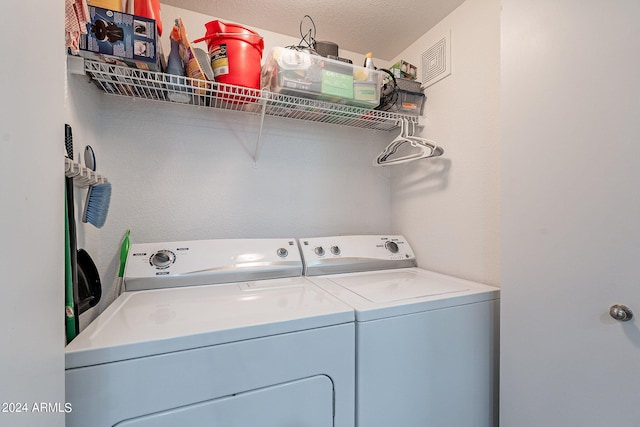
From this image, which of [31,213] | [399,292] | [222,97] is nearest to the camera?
[31,213]

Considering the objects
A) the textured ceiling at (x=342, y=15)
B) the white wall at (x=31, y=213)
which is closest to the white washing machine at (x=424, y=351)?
the white wall at (x=31, y=213)

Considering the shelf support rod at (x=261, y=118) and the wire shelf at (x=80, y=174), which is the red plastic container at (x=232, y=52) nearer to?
the shelf support rod at (x=261, y=118)

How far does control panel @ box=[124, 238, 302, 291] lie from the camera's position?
3.98 feet

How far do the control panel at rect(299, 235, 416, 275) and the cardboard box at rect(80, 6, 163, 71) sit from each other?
1.10 meters

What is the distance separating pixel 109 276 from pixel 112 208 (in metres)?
0.35

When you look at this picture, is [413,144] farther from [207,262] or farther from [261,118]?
[207,262]

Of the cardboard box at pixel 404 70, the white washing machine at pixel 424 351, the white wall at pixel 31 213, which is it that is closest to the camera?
the white wall at pixel 31 213

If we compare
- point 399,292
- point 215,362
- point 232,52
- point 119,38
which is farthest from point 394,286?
point 119,38

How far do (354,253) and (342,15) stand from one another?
1391mm

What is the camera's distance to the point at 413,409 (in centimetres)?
101

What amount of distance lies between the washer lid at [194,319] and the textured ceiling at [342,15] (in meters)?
1.52

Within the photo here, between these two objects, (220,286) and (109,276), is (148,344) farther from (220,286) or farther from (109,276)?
(109,276)

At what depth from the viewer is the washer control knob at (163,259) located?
1.24m

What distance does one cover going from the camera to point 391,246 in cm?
176
